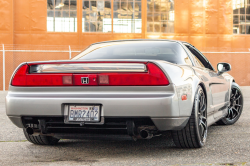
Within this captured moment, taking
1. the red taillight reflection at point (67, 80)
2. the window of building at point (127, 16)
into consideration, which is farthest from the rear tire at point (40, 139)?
the window of building at point (127, 16)

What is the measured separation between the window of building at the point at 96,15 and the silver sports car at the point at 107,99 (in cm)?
1689

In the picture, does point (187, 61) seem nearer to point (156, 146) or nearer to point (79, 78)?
point (156, 146)

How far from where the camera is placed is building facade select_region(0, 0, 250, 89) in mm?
19828

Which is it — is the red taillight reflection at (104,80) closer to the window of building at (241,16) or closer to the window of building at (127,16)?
the window of building at (127,16)

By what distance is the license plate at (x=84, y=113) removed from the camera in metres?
3.55

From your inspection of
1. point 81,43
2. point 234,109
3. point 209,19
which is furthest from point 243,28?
point 234,109

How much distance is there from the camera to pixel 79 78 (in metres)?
3.64

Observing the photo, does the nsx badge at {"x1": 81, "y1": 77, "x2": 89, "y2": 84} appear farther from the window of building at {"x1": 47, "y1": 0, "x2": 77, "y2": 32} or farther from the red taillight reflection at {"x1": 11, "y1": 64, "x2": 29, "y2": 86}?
the window of building at {"x1": 47, "y1": 0, "x2": 77, "y2": 32}

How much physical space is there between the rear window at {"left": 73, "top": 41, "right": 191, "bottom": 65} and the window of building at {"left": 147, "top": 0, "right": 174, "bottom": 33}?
16389 millimetres

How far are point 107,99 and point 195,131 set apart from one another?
104 cm

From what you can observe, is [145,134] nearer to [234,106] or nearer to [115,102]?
[115,102]

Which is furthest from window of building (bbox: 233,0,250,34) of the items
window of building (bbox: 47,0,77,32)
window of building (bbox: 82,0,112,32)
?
window of building (bbox: 47,0,77,32)

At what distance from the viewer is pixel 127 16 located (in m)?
20.7

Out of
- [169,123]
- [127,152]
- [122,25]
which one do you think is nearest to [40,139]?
[127,152]
